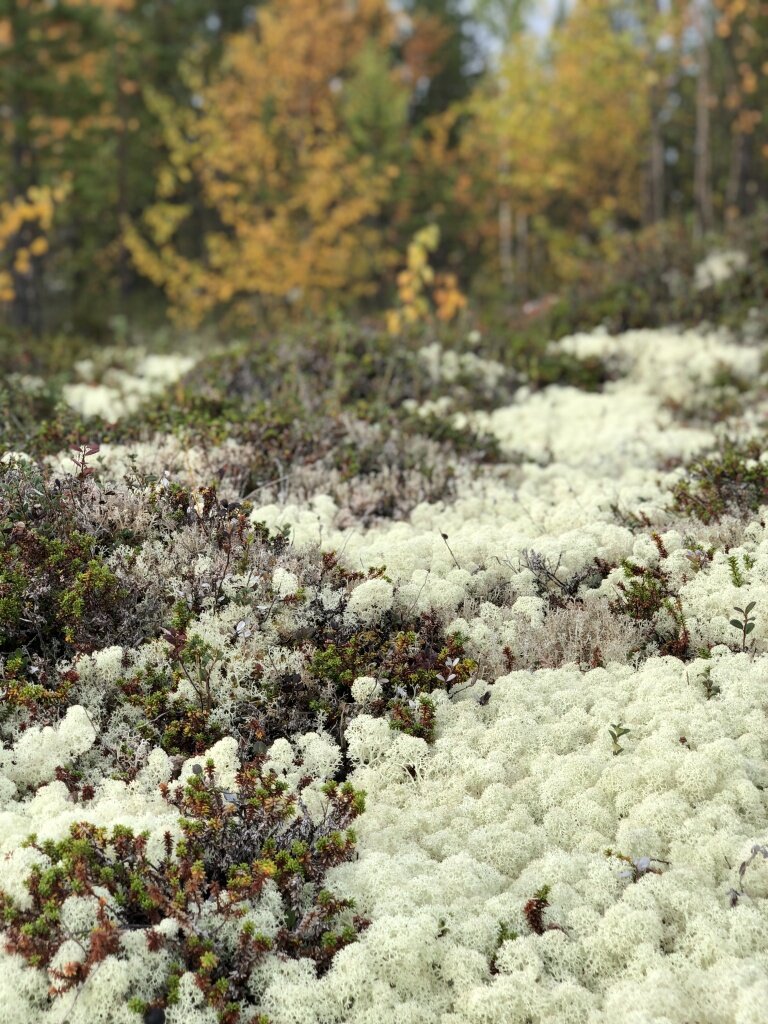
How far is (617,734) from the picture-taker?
13.1 ft

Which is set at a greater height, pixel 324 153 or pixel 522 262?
pixel 324 153

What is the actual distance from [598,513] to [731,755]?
8.68ft

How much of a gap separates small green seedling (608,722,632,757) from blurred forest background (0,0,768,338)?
10.2m

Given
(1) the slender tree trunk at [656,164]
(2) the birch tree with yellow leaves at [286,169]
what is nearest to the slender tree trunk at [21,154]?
(2) the birch tree with yellow leaves at [286,169]

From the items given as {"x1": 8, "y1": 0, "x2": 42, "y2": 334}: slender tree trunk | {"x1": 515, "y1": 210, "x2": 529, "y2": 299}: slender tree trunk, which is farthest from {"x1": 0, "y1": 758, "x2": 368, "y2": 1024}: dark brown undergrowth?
{"x1": 515, "y1": 210, "x2": 529, "y2": 299}: slender tree trunk

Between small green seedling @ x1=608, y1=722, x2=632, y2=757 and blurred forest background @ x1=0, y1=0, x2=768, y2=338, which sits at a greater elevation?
blurred forest background @ x1=0, y1=0, x2=768, y2=338

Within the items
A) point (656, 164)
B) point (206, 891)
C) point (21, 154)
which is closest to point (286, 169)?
point (21, 154)

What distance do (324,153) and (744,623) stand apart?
19.4m

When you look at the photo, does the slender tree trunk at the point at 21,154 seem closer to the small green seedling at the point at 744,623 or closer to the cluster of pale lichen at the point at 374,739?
the cluster of pale lichen at the point at 374,739

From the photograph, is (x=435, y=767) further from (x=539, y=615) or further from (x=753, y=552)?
(x=753, y=552)

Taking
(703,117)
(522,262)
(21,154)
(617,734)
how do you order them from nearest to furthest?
1. (617,734)
2. (703,117)
3. (21,154)
4. (522,262)

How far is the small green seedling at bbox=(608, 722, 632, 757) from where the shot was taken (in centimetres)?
393

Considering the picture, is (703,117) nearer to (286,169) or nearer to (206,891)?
(286,169)

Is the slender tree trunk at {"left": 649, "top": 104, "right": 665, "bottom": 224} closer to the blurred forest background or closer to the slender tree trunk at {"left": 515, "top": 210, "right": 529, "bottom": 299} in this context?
the blurred forest background
